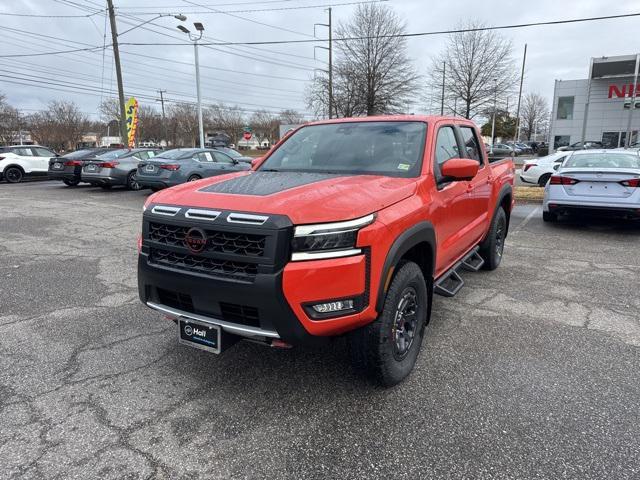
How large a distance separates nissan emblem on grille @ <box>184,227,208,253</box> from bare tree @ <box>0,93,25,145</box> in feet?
187

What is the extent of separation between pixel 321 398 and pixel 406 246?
1.15 m

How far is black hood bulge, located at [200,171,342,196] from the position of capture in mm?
2914

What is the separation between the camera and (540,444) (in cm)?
249

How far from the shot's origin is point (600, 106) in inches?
1427

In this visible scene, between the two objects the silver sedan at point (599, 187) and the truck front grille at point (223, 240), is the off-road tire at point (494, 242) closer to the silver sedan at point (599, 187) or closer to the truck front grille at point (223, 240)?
the silver sedan at point (599, 187)

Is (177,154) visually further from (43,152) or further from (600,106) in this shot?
(600,106)

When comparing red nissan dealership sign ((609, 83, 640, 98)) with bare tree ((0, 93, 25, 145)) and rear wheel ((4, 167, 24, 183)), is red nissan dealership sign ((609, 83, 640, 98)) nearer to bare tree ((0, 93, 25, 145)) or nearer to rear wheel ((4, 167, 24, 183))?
Answer: rear wheel ((4, 167, 24, 183))

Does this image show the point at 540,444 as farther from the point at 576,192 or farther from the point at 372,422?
the point at 576,192

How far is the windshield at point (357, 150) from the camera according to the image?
11.6 feet

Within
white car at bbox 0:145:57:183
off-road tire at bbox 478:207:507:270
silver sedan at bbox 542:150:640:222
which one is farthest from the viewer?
white car at bbox 0:145:57:183

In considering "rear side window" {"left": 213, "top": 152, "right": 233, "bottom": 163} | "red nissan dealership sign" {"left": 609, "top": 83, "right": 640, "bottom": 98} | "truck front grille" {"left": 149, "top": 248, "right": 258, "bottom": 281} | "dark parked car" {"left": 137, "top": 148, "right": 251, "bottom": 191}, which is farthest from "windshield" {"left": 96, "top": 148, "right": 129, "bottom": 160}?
"red nissan dealership sign" {"left": 609, "top": 83, "right": 640, "bottom": 98}

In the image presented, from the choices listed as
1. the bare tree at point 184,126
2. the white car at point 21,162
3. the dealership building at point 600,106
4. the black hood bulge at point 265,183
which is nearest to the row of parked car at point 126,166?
the white car at point 21,162

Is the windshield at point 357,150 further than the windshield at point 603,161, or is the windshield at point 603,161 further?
the windshield at point 603,161

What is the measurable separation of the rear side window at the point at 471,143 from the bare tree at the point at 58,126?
Answer: 6221cm
